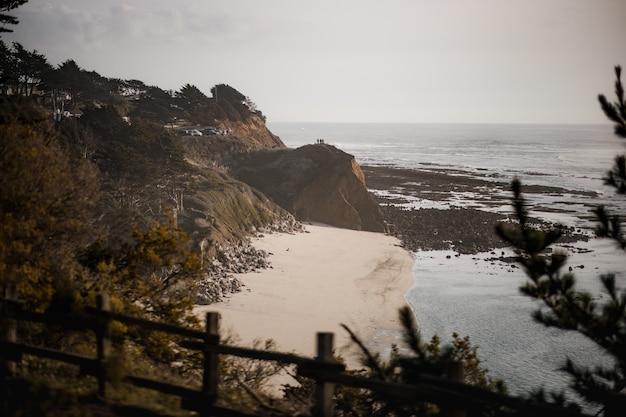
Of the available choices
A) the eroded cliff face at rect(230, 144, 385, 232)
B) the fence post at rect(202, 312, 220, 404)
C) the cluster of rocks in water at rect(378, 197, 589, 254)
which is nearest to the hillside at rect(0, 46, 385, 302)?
the eroded cliff face at rect(230, 144, 385, 232)

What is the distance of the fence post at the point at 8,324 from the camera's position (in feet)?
29.5

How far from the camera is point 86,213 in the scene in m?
14.6

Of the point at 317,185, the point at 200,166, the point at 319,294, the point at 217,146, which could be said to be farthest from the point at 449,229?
the point at 319,294

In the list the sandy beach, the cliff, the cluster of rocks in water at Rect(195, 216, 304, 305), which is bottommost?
the sandy beach

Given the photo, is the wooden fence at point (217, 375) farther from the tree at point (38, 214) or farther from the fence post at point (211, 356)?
the tree at point (38, 214)

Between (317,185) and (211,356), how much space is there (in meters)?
51.8

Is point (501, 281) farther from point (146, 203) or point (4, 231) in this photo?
point (4, 231)

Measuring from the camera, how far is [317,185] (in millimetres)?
59688

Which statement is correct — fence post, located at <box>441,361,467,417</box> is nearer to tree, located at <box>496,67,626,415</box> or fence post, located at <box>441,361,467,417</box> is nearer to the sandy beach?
tree, located at <box>496,67,626,415</box>

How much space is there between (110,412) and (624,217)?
68987mm

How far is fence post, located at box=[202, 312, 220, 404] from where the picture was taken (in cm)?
804

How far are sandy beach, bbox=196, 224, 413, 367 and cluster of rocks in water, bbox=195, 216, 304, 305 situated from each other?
57 centimetres

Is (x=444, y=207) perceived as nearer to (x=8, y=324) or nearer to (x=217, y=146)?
(x=217, y=146)

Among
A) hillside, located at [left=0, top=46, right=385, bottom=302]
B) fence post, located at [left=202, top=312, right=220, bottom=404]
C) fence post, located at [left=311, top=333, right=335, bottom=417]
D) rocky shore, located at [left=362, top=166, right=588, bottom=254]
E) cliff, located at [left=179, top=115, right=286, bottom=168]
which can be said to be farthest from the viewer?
cliff, located at [left=179, top=115, right=286, bottom=168]
